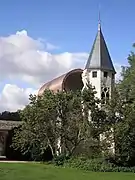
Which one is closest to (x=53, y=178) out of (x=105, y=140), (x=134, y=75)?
(x=105, y=140)

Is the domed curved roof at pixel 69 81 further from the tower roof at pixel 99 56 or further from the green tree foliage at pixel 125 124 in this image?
the green tree foliage at pixel 125 124

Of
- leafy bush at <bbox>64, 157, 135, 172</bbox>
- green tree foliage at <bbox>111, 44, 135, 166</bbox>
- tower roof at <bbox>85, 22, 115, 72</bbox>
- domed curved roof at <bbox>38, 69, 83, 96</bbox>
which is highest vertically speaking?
tower roof at <bbox>85, 22, 115, 72</bbox>

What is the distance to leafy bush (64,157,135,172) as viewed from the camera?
26862 millimetres

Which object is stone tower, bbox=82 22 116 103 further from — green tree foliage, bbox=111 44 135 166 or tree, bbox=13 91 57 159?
tree, bbox=13 91 57 159

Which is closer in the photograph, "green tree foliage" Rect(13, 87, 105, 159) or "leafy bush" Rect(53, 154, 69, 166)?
"leafy bush" Rect(53, 154, 69, 166)

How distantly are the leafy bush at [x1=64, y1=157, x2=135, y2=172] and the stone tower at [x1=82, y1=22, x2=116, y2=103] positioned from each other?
12.3 meters

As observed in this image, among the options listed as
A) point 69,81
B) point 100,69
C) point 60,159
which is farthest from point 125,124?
point 69,81

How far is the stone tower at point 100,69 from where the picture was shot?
133 ft

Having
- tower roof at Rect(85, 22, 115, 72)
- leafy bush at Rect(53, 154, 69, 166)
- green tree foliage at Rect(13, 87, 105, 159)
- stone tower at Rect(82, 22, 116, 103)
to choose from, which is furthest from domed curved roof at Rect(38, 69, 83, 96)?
leafy bush at Rect(53, 154, 69, 166)

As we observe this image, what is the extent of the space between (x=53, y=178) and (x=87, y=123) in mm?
11286

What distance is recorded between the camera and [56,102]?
3166 cm

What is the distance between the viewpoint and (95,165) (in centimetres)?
2731

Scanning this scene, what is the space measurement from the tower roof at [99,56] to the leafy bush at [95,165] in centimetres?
1488

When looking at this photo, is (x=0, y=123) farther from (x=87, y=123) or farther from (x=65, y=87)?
(x=87, y=123)
